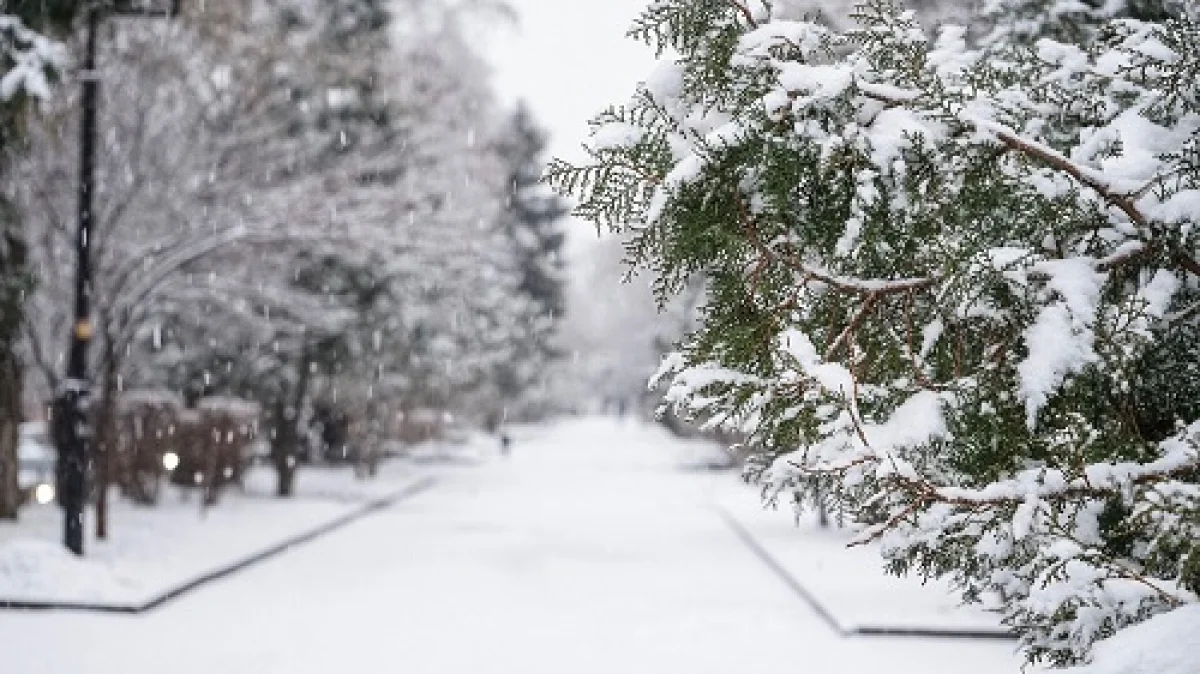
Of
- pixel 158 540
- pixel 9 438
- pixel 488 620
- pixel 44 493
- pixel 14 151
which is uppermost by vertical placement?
pixel 14 151

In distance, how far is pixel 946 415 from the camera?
4.28 m

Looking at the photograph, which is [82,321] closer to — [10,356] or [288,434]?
[10,356]

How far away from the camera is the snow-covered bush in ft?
13.2

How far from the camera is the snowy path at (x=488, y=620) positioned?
366 inches

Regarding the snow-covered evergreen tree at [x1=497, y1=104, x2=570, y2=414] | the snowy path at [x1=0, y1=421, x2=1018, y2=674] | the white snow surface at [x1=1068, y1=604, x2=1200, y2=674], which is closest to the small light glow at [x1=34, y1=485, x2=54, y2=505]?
the snowy path at [x1=0, y1=421, x2=1018, y2=674]

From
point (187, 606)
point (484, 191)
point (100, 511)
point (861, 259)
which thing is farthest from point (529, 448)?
point (861, 259)

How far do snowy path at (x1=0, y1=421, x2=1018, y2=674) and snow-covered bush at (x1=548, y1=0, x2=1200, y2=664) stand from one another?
16.9 ft

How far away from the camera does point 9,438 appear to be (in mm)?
18891

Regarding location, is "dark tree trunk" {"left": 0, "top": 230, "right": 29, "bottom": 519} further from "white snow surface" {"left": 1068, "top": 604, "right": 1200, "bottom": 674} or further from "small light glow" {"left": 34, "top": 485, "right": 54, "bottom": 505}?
"white snow surface" {"left": 1068, "top": 604, "right": 1200, "bottom": 674}

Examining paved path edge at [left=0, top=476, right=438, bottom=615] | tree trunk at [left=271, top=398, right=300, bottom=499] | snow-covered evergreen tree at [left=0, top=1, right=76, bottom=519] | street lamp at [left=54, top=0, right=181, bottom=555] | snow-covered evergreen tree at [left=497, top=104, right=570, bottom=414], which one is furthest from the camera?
snow-covered evergreen tree at [left=497, top=104, right=570, bottom=414]

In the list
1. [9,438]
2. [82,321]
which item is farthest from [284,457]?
[82,321]

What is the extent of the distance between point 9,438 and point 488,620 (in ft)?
37.9

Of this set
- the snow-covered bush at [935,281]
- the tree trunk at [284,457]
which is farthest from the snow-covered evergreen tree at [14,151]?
the snow-covered bush at [935,281]

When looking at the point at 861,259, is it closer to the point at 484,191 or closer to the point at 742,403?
the point at 742,403
